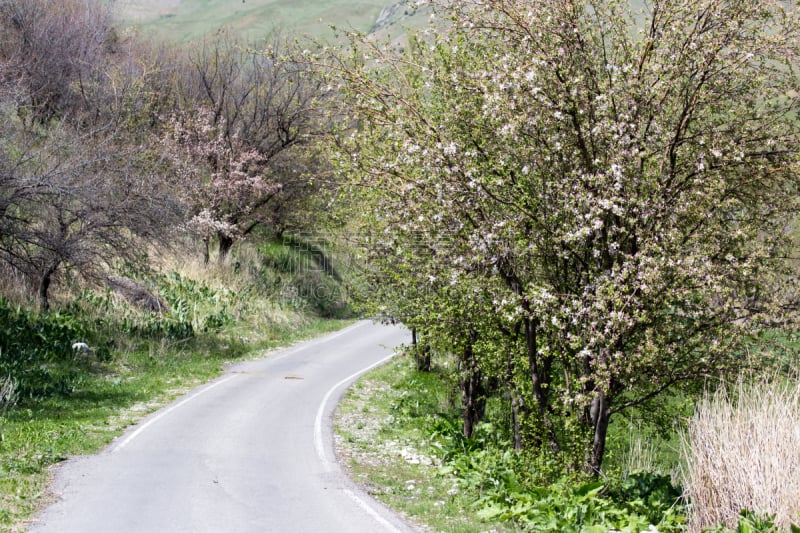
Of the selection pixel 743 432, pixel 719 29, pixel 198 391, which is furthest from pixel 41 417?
pixel 719 29

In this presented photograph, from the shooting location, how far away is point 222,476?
37.8 ft

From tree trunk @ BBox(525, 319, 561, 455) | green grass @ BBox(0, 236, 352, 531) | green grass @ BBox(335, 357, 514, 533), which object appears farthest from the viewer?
green grass @ BBox(0, 236, 352, 531)

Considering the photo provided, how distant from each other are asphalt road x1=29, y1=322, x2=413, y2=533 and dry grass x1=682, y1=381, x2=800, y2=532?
355 cm

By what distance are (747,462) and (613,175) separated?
3.58 meters

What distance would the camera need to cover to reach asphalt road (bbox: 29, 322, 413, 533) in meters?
9.39

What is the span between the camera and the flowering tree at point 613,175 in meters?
9.23

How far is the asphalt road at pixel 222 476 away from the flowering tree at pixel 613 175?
11.9 ft

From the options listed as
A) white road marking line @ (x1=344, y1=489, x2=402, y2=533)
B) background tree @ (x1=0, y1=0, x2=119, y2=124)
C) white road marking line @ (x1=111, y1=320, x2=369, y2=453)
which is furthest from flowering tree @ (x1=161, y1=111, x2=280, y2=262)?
white road marking line @ (x1=344, y1=489, x2=402, y2=533)

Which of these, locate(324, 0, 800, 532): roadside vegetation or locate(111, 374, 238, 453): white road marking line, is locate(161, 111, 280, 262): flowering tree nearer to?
locate(111, 374, 238, 453): white road marking line

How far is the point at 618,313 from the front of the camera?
8.73 meters

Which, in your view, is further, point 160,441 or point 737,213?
point 160,441

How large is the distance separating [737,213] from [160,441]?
10270 millimetres

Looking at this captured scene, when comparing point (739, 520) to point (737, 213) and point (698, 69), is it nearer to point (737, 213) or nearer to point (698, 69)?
point (737, 213)

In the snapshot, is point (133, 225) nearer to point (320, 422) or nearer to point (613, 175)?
point (320, 422)
